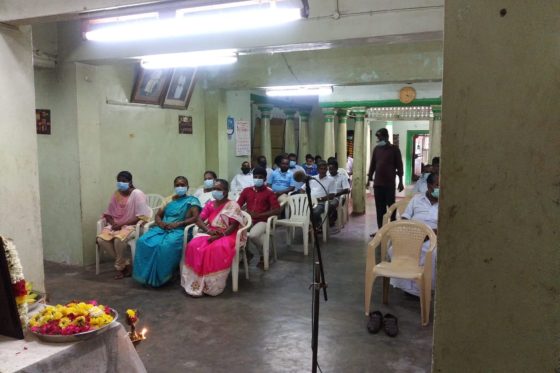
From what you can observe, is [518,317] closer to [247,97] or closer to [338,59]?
[338,59]

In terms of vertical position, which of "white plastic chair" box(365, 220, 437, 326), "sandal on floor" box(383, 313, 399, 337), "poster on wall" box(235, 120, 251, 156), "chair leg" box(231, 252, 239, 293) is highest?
"poster on wall" box(235, 120, 251, 156)

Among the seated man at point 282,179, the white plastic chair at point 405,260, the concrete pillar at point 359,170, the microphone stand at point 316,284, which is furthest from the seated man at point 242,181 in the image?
the microphone stand at point 316,284

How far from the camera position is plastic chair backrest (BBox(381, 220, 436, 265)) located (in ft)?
15.1

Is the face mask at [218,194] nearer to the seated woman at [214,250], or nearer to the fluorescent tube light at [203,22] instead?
the seated woman at [214,250]

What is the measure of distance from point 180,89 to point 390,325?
17.1 ft

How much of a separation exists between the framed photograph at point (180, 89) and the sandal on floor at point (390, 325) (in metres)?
4.99

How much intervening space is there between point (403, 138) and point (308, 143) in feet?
18.1

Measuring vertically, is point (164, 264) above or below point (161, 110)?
below

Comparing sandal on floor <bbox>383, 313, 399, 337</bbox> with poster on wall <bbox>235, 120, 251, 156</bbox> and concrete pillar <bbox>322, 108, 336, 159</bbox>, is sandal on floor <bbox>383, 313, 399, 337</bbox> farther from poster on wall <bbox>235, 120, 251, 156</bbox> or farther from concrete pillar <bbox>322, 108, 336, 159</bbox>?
concrete pillar <bbox>322, 108, 336, 159</bbox>

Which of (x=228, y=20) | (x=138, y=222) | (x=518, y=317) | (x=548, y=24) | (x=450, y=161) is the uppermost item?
(x=228, y=20)

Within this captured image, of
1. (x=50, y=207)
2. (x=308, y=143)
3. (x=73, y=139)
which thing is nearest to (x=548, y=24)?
(x=73, y=139)

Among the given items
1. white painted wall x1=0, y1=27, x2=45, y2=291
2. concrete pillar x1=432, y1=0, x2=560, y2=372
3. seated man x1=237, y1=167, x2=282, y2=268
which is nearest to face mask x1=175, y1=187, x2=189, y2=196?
seated man x1=237, y1=167, x2=282, y2=268

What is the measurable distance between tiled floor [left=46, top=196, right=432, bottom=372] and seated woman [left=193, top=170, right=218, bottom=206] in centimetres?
141

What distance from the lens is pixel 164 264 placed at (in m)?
5.30
